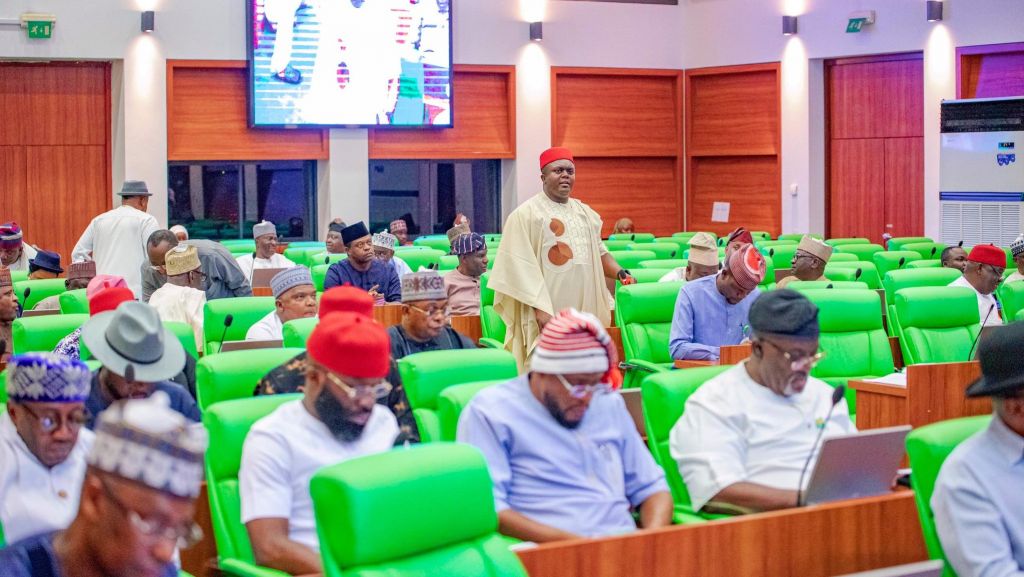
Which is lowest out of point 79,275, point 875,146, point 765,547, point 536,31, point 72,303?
point 765,547

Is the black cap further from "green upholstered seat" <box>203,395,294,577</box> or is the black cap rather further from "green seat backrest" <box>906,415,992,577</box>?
"green upholstered seat" <box>203,395,294,577</box>

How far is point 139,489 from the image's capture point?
5.65 feet

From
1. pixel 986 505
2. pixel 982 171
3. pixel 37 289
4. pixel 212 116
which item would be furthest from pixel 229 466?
pixel 982 171

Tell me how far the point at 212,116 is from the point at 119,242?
15.5 ft

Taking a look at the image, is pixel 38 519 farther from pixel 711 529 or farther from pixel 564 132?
pixel 564 132

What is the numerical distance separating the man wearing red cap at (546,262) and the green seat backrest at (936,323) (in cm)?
143

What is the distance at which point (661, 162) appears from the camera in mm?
17359

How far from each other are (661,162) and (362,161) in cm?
409

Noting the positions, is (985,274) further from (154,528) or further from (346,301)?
(154,528)

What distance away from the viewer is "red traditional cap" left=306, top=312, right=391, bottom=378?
3539 mm

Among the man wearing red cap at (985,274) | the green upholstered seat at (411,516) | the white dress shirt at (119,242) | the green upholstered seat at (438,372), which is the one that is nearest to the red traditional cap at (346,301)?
the green upholstered seat at (438,372)

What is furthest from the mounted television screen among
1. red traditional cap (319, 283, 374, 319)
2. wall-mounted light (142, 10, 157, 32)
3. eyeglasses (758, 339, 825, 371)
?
eyeglasses (758, 339, 825, 371)

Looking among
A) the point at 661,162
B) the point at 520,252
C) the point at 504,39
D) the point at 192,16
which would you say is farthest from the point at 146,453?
the point at 661,162

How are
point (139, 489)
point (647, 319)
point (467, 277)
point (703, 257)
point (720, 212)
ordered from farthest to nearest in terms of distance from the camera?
point (720, 212), point (467, 277), point (703, 257), point (647, 319), point (139, 489)
